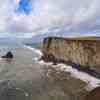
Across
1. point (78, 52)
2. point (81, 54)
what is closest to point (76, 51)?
point (78, 52)

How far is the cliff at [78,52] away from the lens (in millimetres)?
28547

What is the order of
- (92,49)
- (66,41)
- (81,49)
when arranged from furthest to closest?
1. (66,41)
2. (81,49)
3. (92,49)

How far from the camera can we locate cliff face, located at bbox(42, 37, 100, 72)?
93.7ft

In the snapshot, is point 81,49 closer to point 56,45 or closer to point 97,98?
point 56,45

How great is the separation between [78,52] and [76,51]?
112cm

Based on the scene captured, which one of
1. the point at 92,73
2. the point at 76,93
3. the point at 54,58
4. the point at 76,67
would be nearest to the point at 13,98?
the point at 76,93

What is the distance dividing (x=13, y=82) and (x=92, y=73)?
33.7 feet

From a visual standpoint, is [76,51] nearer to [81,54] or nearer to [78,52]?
[78,52]

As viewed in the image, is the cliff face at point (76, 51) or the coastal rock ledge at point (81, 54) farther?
the cliff face at point (76, 51)

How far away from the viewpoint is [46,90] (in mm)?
19781

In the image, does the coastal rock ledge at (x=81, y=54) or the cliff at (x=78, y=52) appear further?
the cliff at (x=78, y=52)

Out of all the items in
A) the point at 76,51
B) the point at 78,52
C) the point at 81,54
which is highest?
the point at 76,51

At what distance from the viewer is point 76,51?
3656 cm

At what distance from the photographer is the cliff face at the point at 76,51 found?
28.6 metres
